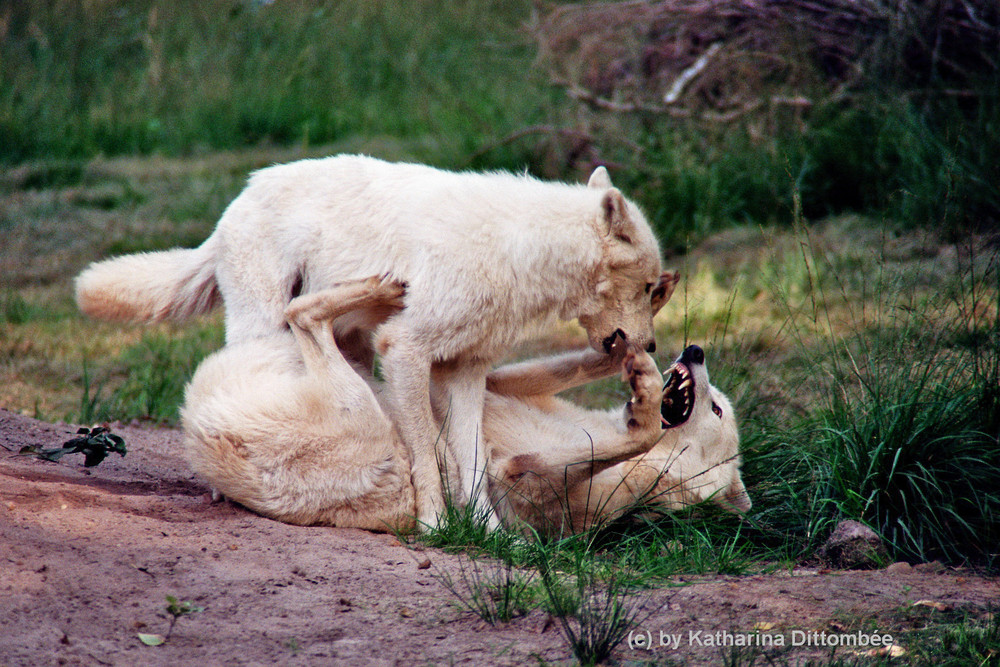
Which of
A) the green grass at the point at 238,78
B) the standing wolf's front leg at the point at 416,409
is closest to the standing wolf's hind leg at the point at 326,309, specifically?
the standing wolf's front leg at the point at 416,409

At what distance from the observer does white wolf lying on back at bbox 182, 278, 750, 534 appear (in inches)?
137

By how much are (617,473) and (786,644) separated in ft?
4.64

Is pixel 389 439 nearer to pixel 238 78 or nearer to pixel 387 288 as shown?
pixel 387 288

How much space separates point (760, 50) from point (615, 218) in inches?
188

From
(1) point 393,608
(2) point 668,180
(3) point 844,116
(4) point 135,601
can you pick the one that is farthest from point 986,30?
(4) point 135,601

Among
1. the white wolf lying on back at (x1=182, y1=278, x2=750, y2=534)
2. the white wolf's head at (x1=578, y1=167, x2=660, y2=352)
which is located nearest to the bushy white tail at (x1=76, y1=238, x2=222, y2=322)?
the white wolf lying on back at (x1=182, y1=278, x2=750, y2=534)

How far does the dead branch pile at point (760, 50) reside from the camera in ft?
22.6

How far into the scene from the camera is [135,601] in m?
2.62

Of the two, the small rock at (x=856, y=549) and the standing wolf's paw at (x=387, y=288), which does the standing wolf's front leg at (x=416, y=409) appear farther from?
the small rock at (x=856, y=549)

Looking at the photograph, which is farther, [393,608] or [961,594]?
[961,594]

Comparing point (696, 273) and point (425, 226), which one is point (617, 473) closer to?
point (425, 226)

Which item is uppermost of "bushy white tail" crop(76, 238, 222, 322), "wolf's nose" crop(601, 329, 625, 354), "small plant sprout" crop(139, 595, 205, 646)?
"bushy white tail" crop(76, 238, 222, 322)

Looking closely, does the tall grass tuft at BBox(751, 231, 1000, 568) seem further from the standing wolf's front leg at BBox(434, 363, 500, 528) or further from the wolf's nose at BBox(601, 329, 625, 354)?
the standing wolf's front leg at BBox(434, 363, 500, 528)

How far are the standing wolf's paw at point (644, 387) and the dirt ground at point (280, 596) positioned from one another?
787 mm
